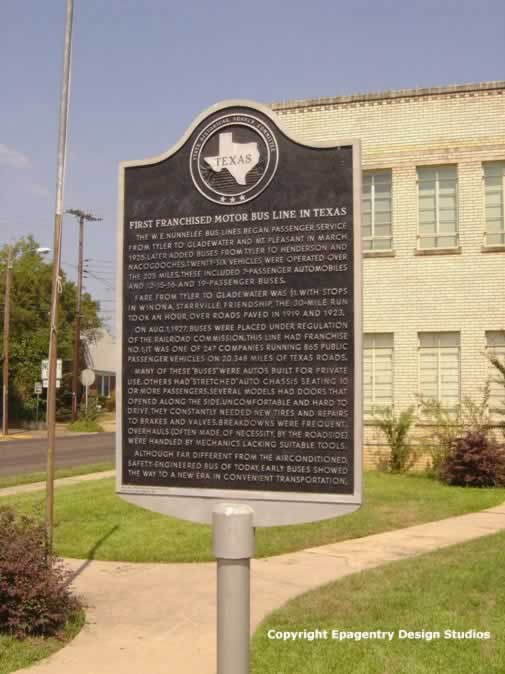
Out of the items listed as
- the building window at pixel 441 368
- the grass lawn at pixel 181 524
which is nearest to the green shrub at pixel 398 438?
the building window at pixel 441 368

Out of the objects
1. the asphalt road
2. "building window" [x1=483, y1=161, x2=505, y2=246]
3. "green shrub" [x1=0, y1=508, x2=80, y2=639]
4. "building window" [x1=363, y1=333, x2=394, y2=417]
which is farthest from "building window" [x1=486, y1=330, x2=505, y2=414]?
"green shrub" [x1=0, y1=508, x2=80, y2=639]

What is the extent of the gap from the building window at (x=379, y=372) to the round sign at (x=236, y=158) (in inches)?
544

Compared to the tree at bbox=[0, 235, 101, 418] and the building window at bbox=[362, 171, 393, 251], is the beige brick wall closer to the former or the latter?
the building window at bbox=[362, 171, 393, 251]

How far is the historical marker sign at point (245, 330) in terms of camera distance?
419 centimetres

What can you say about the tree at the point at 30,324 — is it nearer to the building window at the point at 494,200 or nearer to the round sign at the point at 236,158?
the building window at the point at 494,200

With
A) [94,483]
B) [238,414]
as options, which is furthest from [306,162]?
[94,483]

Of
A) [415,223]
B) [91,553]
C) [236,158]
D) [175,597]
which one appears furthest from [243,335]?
[415,223]

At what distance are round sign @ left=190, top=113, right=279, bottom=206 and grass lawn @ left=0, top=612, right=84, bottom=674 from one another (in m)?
3.49

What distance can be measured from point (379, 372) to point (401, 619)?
1195cm

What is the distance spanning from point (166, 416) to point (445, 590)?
3.81 meters

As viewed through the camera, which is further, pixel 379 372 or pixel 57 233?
pixel 379 372

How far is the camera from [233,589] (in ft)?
13.0

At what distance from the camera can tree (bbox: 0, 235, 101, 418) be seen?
46.1 meters

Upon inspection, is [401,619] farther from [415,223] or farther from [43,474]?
[43,474]
